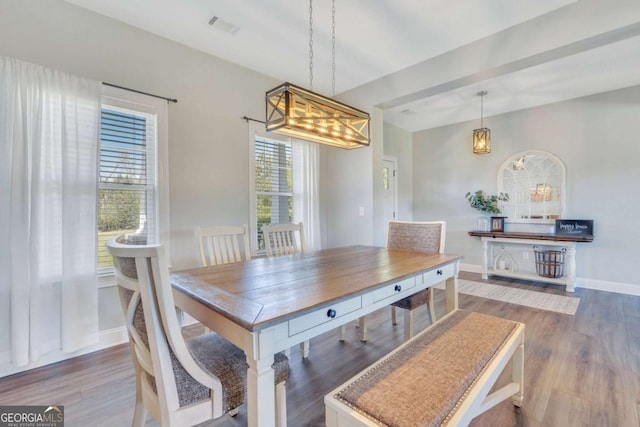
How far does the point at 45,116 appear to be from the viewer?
2109 mm

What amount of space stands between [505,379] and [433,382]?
118 cm

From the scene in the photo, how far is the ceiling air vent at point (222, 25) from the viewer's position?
98.6 inches

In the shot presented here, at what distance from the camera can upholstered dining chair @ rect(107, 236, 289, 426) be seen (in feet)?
3.07

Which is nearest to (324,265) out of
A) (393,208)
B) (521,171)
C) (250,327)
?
(250,327)

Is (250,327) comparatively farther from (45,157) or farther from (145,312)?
(45,157)

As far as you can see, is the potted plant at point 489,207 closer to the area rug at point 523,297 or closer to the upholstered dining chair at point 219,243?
the area rug at point 523,297

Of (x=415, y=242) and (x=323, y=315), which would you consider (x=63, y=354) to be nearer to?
(x=323, y=315)

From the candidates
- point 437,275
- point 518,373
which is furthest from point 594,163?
point 518,373

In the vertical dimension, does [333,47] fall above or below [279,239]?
above

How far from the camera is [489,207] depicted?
4883 mm

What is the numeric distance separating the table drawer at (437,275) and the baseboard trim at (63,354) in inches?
101

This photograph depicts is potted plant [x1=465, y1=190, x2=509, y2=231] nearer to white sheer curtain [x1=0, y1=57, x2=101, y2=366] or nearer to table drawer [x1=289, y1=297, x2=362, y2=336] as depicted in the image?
table drawer [x1=289, y1=297, x2=362, y2=336]

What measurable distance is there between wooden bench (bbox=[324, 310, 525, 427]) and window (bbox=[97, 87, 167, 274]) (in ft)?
7.26

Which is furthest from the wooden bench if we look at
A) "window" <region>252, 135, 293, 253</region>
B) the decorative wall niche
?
the decorative wall niche
